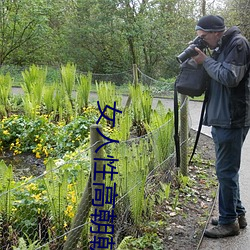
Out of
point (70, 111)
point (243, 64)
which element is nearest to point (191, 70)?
point (243, 64)

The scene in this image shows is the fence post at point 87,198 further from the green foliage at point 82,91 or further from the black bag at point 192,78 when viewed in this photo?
the green foliage at point 82,91

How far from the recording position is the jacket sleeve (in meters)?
2.82

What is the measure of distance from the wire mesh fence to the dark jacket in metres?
0.86

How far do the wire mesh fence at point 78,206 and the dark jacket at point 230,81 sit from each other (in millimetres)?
865

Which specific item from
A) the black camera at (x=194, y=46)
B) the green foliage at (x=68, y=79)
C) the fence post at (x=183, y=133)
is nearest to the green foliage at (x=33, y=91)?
the green foliage at (x=68, y=79)

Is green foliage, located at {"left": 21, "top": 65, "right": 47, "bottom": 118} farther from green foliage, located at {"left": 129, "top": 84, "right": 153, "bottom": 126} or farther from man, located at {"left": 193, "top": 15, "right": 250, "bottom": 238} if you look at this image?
man, located at {"left": 193, "top": 15, "right": 250, "bottom": 238}

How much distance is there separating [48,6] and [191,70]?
538 inches

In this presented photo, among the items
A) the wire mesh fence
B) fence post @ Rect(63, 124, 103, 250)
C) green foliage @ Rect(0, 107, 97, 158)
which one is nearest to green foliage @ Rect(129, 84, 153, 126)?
green foliage @ Rect(0, 107, 97, 158)

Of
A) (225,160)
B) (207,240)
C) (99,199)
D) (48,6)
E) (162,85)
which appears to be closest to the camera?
(99,199)

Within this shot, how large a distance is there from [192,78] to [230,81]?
0.41 metres

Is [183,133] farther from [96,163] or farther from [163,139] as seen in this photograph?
[96,163]

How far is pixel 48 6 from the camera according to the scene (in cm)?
1549

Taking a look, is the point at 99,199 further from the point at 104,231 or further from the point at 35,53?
the point at 35,53

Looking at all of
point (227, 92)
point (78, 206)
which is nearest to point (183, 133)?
point (227, 92)
